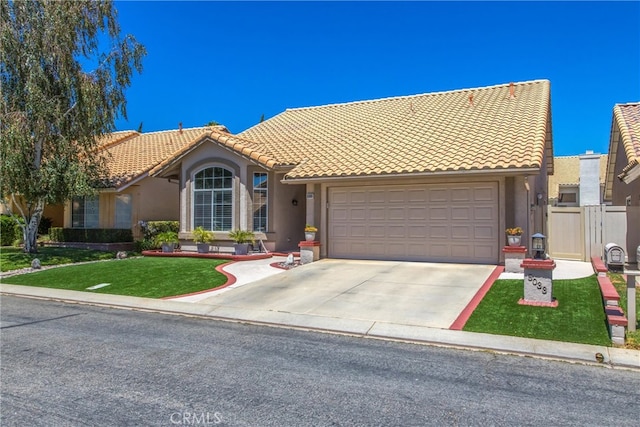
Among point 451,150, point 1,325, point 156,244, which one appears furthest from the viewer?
point 156,244

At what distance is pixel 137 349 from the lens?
643 cm

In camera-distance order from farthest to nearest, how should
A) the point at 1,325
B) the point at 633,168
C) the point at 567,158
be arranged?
1. the point at 567,158
2. the point at 633,168
3. the point at 1,325

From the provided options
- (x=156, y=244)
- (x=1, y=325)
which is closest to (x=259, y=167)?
(x=156, y=244)

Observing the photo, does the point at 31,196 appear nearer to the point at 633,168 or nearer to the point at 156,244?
the point at 156,244

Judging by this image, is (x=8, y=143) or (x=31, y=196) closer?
(x=8, y=143)

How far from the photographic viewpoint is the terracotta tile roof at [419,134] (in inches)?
513

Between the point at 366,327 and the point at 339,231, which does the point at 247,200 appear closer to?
→ the point at 339,231

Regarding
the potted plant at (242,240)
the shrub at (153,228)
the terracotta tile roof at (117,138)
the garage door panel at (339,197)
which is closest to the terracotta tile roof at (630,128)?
the garage door panel at (339,197)

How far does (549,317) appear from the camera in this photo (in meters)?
7.55

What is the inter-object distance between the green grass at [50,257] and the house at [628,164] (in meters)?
17.9

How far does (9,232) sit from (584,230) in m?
26.0

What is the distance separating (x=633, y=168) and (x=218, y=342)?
439 inches

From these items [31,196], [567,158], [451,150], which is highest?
[567,158]

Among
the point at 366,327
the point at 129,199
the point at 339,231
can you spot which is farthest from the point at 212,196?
the point at 366,327
